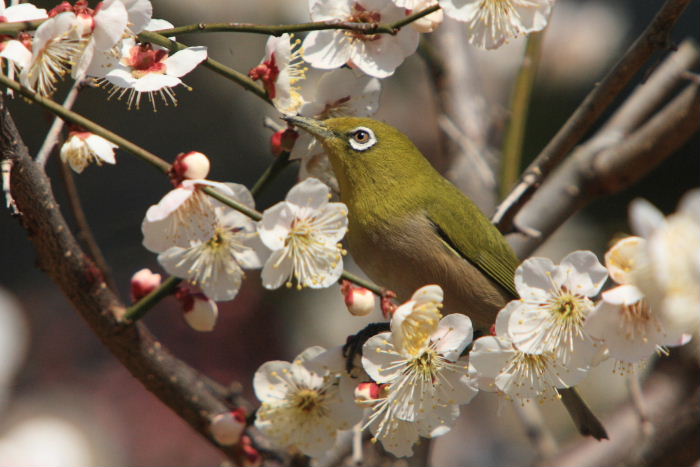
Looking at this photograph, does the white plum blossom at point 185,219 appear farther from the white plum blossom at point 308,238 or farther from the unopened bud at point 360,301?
the unopened bud at point 360,301

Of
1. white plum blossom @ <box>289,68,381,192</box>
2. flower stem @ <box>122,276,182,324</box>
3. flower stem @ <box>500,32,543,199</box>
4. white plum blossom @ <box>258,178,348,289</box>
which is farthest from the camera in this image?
flower stem @ <box>500,32,543,199</box>

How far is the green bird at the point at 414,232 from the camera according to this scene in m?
2.17

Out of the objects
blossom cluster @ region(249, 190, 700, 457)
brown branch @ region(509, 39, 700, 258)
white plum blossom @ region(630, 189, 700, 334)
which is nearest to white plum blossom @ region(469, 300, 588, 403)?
blossom cluster @ region(249, 190, 700, 457)

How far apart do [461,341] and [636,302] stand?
0.33m

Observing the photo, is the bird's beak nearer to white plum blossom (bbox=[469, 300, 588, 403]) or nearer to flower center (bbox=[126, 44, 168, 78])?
flower center (bbox=[126, 44, 168, 78])

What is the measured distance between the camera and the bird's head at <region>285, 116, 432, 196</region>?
206 centimetres

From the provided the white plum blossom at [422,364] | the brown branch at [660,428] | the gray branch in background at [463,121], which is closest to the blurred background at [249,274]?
the gray branch in background at [463,121]

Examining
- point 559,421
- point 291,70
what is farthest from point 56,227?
point 559,421

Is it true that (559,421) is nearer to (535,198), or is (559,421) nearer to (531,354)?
(535,198)

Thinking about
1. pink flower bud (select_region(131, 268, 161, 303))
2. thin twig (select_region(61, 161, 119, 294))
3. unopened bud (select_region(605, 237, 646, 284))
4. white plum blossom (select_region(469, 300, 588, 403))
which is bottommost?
thin twig (select_region(61, 161, 119, 294))

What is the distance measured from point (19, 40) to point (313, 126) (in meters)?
0.67

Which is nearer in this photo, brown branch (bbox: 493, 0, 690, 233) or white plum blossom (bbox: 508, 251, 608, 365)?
white plum blossom (bbox: 508, 251, 608, 365)

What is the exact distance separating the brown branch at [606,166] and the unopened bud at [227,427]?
1020 millimetres

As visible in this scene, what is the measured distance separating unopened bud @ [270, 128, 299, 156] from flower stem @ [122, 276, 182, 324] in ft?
1.17
